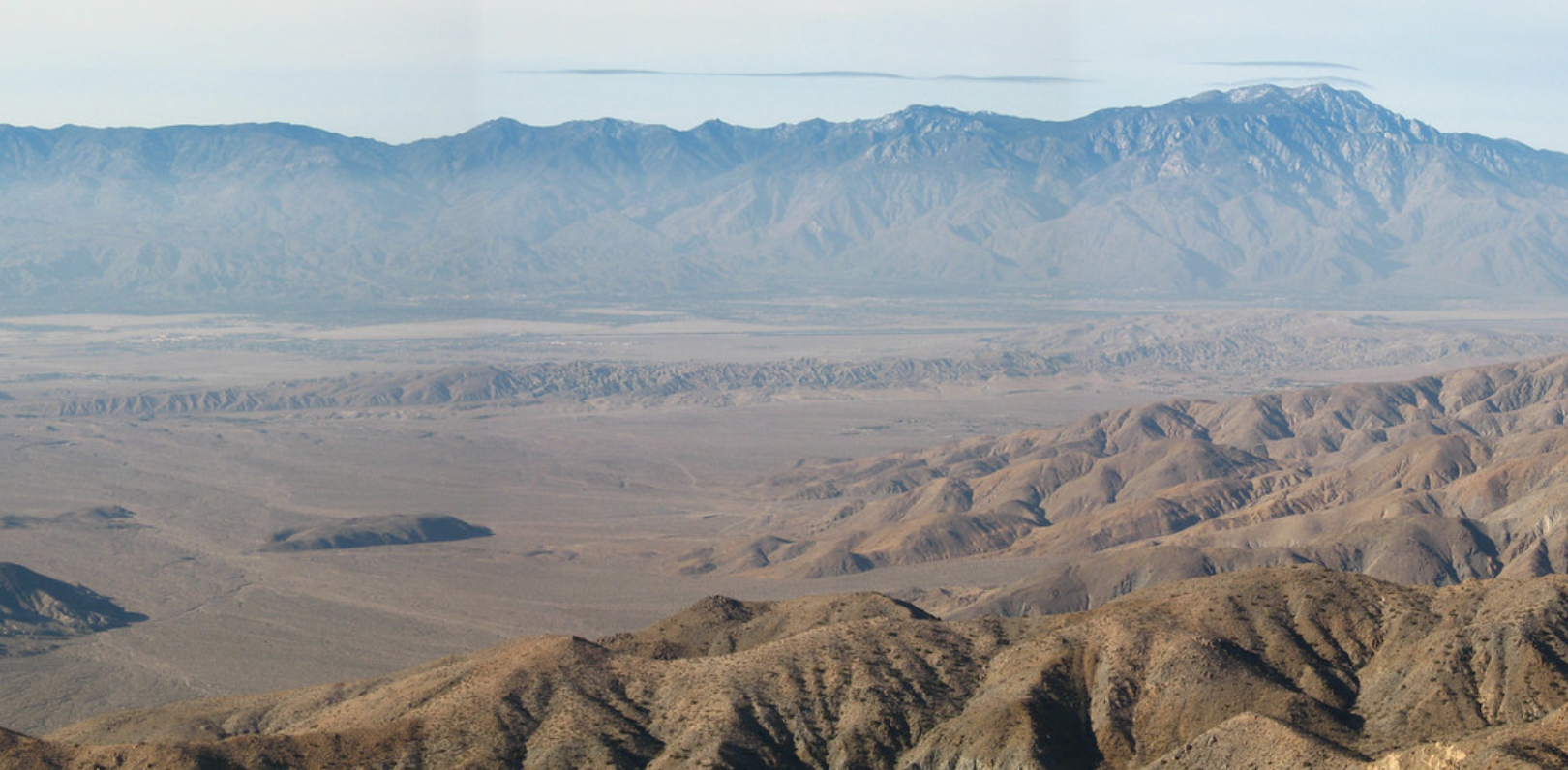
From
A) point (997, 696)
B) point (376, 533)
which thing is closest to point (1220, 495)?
point (376, 533)

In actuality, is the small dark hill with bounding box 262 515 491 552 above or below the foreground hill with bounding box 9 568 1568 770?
below

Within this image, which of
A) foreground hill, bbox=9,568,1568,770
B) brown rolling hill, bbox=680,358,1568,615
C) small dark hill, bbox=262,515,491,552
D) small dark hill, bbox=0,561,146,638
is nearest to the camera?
foreground hill, bbox=9,568,1568,770

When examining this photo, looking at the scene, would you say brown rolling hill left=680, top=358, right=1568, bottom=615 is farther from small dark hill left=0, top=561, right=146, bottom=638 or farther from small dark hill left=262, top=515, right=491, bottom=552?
small dark hill left=0, top=561, right=146, bottom=638

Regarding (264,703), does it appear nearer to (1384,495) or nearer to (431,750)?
(431,750)

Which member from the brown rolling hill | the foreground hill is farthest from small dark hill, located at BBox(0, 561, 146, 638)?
the brown rolling hill

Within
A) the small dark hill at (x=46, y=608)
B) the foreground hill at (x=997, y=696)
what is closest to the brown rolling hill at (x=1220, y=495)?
the foreground hill at (x=997, y=696)
